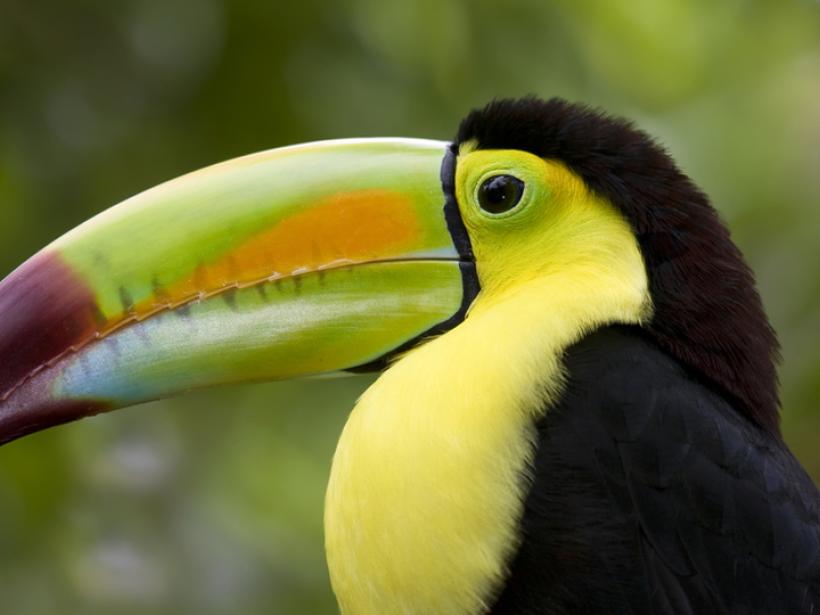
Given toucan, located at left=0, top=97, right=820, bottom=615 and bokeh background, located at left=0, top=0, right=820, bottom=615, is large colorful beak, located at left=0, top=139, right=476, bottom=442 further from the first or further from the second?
bokeh background, located at left=0, top=0, right=820, bottom=615

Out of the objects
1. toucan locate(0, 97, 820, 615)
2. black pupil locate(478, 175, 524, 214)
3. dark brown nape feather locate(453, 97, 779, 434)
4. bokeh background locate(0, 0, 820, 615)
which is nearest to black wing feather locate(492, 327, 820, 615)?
toucan locate(0, 97, 820, 615)

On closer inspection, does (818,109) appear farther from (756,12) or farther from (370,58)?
(370,58)

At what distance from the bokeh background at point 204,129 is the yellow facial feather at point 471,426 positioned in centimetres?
180

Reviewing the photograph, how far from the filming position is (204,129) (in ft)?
14.3

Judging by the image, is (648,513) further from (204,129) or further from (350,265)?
(204,129)

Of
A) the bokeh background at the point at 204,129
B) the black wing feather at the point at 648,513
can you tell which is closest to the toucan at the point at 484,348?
the black wing feather at the point at 648,513

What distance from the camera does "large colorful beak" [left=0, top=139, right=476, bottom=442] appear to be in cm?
239

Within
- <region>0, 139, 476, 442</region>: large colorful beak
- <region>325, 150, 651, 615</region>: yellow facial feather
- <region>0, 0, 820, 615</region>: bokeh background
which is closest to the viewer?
<region>325, 150, 651, 615</region>: yellow facial feather

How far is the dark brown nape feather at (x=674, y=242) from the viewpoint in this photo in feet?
7.94

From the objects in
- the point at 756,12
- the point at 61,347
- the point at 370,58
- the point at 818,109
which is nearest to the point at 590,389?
the point at 61,347

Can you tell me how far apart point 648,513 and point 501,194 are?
0.66m

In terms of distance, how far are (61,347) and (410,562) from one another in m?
0.72

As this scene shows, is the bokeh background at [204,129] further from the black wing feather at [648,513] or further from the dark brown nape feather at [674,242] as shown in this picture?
the black wing feather at [648,513]

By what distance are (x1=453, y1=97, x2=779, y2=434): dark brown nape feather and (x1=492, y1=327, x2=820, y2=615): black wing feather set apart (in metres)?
0.11
